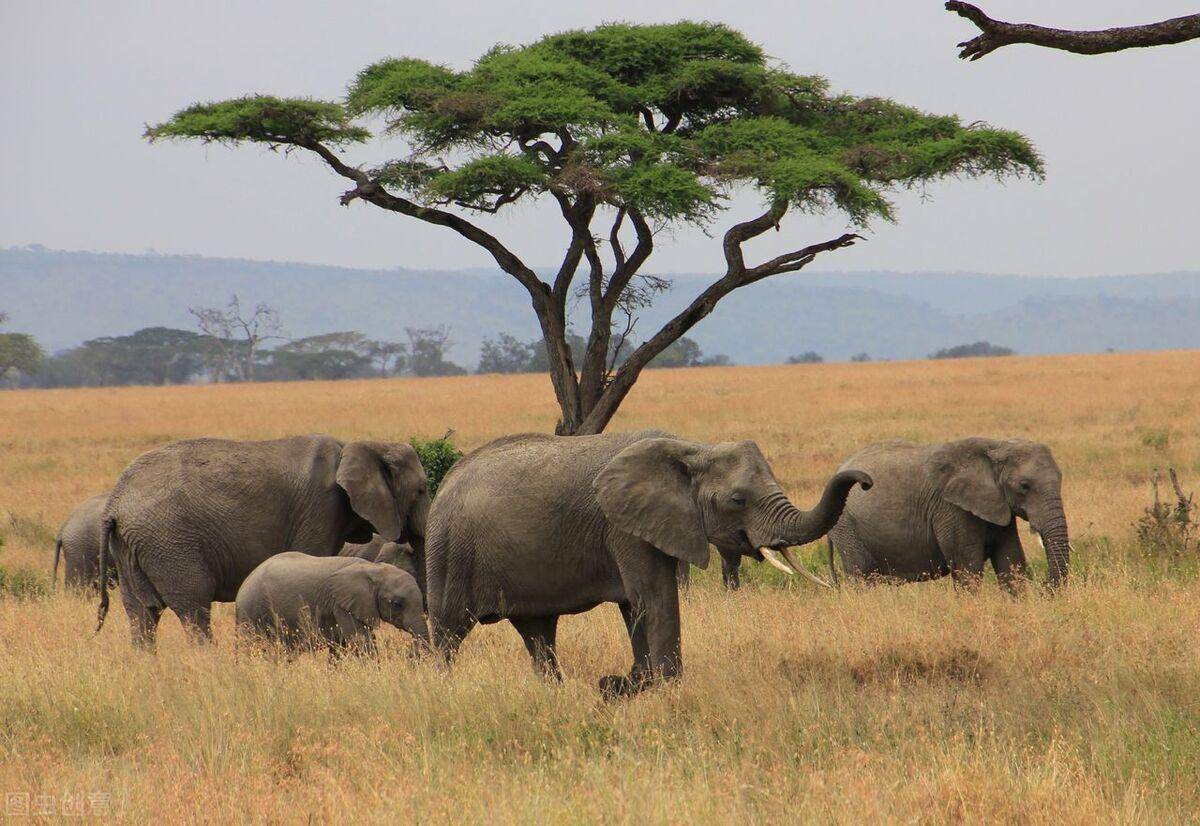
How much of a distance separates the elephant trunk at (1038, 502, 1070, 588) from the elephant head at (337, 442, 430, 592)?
5269mm

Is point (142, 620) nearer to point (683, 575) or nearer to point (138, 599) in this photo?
point (138, 599)

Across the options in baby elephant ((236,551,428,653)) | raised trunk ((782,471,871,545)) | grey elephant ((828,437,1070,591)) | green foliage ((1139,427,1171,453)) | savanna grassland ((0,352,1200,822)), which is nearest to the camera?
savanna grassland ((0,352,1200,822))

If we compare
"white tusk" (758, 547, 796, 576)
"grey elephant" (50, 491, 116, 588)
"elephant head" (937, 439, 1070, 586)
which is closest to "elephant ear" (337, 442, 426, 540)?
"white tusk" (758, 547, 796, 576)

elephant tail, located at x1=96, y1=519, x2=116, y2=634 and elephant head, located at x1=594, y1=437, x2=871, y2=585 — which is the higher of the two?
elephant head, located at x1=594, y1=437, x2=871, y2=585

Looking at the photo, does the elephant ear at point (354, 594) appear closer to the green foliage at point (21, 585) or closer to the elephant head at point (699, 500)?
the elephant head at point (699, 500)

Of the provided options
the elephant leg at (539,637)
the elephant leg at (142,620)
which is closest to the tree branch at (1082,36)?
the elephant leg at (539,637)

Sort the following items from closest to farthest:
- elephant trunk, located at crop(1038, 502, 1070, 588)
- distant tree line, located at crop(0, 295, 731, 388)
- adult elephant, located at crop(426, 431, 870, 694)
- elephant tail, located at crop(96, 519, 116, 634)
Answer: adult elephant, located at crop(426, 431, 870, 694) → elephant tail, located at crop(96, 519, 116, 634) → elephant trunk, located at crop(1038, 502, 1070, 588) → distant tree line, located at crop(0, 295, 731, 388)

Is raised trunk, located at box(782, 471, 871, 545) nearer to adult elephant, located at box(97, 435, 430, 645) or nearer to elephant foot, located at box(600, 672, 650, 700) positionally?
elephant foot, located at box(600, 672, 650, 700)

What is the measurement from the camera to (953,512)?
1314 centimetres

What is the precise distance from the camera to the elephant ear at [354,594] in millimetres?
10453

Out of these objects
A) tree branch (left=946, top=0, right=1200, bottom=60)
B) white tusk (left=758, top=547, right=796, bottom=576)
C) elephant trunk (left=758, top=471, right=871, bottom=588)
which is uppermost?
tree branch (left=946, top=0, right=1200, bottom=60)

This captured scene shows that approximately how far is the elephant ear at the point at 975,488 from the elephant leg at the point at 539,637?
15.7ft

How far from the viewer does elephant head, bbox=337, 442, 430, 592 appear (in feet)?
38.0

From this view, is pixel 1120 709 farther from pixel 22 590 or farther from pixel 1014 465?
pixel 22 590
